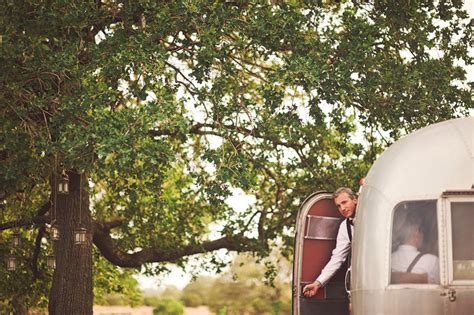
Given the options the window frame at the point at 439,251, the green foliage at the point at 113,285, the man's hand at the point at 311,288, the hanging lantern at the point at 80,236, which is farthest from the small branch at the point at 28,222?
the window frame at the point at 439,251

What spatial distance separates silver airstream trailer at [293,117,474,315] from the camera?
8594mm

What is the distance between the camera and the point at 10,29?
55.5ft

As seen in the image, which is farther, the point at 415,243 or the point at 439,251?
the point at 415,243

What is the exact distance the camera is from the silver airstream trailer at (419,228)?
859 cm

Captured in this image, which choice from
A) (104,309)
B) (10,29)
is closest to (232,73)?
(10,29)

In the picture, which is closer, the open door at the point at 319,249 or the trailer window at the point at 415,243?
the trailer window at the point at 415,243

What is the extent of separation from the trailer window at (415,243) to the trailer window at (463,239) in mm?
155

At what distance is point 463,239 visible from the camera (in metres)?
8.62

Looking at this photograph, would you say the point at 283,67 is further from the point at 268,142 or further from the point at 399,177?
the point at 399,177

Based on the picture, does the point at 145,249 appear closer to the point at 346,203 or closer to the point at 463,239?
the point at 346,203

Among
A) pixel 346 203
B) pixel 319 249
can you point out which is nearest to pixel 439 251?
pixel 346 203

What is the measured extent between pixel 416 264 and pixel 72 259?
12.1 metres

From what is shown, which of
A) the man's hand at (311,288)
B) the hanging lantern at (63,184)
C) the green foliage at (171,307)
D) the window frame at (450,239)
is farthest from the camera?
the green foliage at (171,307)

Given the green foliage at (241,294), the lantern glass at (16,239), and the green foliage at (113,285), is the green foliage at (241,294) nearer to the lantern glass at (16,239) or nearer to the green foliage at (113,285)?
the green foliage at (113,285)
